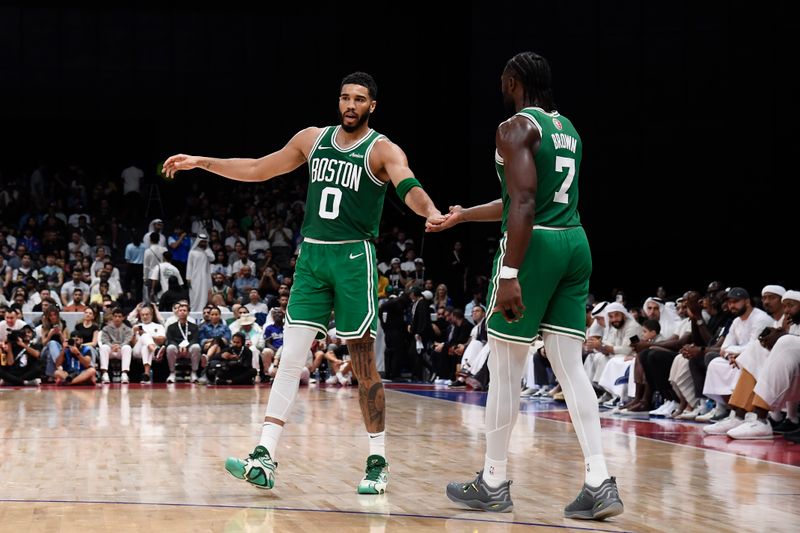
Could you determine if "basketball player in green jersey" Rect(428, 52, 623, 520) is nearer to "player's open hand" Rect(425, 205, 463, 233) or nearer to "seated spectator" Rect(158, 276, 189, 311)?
"player's open hand" Rect(425, 205, 463, 233)

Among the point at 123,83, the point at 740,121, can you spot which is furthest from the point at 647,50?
the point at 123,83

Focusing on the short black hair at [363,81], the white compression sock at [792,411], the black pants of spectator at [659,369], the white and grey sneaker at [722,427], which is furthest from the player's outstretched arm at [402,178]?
the black pants of spectator at [659,369]

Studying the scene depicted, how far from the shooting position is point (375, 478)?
4766mm

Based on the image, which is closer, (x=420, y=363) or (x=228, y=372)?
(x=228, y=372)

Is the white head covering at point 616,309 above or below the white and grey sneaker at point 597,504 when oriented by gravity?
above

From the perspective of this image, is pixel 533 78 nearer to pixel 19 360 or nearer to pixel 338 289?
pixel 338 289

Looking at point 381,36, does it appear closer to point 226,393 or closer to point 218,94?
point 218,94

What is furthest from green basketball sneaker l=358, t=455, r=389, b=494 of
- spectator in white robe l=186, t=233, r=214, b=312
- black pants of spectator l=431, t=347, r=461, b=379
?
spectator in white robe l=186, t=233, r=214, b=312

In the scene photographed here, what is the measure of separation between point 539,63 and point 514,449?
3027 millimetres

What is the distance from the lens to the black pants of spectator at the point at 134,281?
18031 millimetres

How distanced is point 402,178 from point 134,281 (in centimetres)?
1409

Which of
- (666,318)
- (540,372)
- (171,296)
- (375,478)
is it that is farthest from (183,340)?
(375,478)

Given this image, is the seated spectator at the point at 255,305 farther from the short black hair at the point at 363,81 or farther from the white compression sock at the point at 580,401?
the white compression sock at the point at 580,401

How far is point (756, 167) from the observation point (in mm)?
17484
